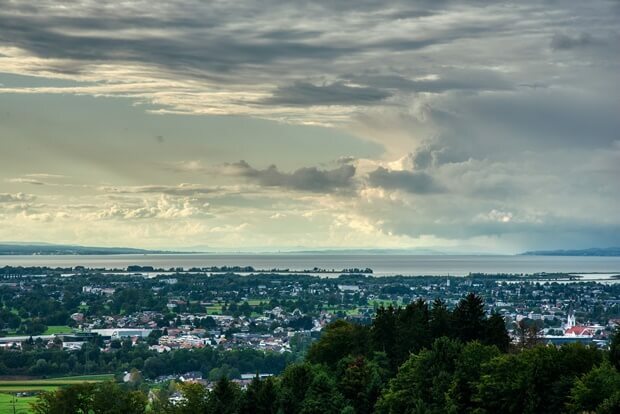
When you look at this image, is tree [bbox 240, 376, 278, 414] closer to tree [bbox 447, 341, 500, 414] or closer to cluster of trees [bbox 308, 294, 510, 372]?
tree [bbox 447, 341, 500, 414]

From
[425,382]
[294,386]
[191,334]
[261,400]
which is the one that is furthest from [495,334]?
[191,334]

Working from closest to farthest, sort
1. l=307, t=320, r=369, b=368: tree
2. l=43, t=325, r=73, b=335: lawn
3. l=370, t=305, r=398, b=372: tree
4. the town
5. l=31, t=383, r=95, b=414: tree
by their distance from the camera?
l=31, t=383, r=95, b=414: tree < l=370, t=305, r=398, b=372: tree < l=307, t=320, r=369, b=368: tree < the town < l=43, t=325, r=73, b=335: lawn

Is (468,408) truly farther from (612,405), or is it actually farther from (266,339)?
(266,339)

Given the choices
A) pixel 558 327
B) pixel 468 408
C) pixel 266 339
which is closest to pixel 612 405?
pixel 468 408

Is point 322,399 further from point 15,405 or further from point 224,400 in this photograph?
point 15,405

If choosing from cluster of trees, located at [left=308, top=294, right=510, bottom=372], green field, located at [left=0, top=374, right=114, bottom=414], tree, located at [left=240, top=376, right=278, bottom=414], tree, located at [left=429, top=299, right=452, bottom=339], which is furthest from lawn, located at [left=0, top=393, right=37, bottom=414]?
tree, located at [left=429, top=299, right=452, bottom=339]

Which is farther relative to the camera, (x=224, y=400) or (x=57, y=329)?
(x=57, y=329)
